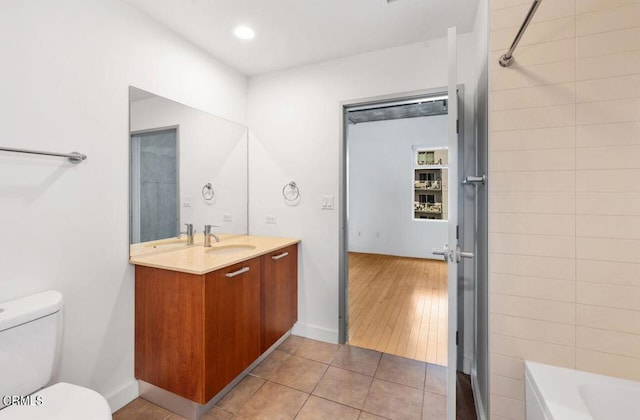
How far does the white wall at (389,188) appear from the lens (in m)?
5.30

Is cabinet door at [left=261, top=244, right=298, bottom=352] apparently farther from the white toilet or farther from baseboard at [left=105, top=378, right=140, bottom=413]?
the white toilet

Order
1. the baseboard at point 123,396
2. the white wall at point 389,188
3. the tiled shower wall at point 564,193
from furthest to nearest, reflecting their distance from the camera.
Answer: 1. the white wall at point 389,188
2. the baseboard at point 123,396
3. the tiled shower wall at point 564,193

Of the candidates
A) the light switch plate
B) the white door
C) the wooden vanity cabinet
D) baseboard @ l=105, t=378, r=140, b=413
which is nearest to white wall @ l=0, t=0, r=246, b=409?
baseboard @ l=105, t=378, r=140, b=413

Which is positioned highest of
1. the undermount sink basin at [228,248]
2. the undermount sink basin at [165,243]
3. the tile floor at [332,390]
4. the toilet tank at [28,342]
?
the undermount sink basin at [165,243]

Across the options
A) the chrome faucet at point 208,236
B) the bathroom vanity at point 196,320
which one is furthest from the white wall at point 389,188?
the bathroom vanity at point 196,320

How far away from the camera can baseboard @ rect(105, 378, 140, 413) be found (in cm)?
157

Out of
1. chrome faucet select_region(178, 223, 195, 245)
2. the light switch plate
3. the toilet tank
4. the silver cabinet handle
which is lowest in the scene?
the toilet tank

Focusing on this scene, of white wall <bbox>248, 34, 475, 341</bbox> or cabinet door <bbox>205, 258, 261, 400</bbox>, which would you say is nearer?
cabinet door <bbox>205, 258, 261, 400</bbox>

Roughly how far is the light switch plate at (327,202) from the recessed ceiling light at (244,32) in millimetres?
1339

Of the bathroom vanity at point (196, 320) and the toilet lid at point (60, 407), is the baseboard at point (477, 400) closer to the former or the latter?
the bathroom vanity at point (196, 320)

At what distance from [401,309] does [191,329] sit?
89.0 inches

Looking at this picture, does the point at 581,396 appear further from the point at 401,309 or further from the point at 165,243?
the point at 165,243

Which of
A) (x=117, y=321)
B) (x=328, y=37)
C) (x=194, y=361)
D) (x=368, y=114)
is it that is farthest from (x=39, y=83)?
(x=368, y=114)

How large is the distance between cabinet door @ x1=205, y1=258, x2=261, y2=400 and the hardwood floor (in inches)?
38.4
